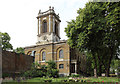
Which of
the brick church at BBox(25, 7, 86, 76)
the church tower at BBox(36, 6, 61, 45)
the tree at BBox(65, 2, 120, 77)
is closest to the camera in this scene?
the tree at BBox(65, 2, 120, 77)

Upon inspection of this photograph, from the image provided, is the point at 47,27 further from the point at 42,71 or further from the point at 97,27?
the point at 97,27

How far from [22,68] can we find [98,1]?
18.2 m

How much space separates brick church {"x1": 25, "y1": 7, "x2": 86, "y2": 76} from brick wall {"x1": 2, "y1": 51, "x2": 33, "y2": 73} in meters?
7.67

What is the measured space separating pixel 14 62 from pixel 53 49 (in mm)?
12917

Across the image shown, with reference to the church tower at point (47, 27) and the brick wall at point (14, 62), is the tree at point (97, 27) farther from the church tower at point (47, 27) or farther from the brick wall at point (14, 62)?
the church tower at point (47, 27)

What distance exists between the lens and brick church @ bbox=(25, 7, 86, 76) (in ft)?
105

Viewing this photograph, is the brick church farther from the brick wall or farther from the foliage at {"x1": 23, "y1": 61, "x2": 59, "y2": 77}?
the brick wall

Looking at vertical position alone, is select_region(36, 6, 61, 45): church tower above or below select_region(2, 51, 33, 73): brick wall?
above

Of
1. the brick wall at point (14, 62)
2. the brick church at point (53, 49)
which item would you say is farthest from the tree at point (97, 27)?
the brick church at point (53, 49)

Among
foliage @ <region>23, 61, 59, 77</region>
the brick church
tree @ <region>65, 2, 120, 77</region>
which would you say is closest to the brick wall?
foliage @ <region>23, 61, 59, 77</region>

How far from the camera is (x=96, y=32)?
1903 centimetres

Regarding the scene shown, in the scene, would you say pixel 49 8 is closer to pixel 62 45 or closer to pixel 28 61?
pixel 62 45

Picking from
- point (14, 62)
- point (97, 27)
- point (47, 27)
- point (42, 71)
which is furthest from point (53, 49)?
point (97, 27)

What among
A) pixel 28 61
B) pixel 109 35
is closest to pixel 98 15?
pixel 109 35
